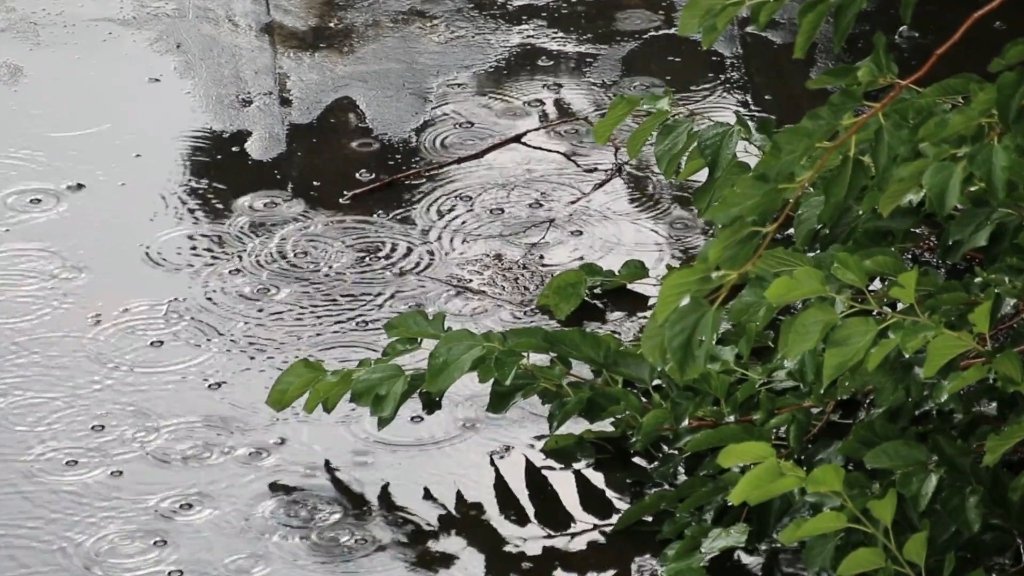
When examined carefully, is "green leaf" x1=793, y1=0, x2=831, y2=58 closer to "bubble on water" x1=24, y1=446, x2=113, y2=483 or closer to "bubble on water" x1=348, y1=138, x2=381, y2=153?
"bubble on water" x1=24, y1=446, x2=113, y2=483

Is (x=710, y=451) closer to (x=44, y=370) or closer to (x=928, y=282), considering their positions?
(x=928, y=282)

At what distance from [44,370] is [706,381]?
5.30ft

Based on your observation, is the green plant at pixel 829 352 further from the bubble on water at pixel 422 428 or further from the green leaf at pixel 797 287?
the bubble on water at pixel 422 428

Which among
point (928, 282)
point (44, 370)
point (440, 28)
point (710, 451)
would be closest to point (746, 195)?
point (928, 282)

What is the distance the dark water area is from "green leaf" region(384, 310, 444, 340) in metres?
0.41

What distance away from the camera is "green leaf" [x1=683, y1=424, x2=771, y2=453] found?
2.31 m

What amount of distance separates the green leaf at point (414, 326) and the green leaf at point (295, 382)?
16 centimetres

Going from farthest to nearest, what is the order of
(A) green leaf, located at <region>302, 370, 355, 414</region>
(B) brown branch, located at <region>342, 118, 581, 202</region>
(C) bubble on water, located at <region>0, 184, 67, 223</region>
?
(B) brown branch, located at <region>342, 118, 581, 202</region> → (C) bubble on water, located at <region>0, 184, 67, 223</region> → (A) green leaf, located at <region>302, 370, 355, 414</region>

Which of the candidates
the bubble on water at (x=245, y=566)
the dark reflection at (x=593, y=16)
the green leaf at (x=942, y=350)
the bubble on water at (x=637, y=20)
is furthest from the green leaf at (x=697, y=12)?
the bubble on water at (x=637, y=20)

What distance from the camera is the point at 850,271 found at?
1781 mm

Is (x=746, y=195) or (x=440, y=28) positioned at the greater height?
(x=746, y=195)

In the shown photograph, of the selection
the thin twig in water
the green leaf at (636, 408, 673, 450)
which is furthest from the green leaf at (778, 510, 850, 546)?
the thin twig in water

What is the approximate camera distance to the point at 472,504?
2.64 metres

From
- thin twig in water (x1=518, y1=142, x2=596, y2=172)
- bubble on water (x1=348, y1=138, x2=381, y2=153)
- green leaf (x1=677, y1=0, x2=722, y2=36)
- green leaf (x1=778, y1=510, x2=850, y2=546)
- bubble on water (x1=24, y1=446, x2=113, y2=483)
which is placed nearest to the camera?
green leaf (x1=778, y1=510, x2=850, y2=546)
